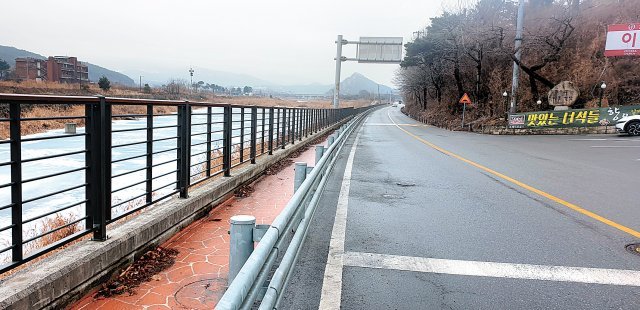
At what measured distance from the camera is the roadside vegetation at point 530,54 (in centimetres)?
3219

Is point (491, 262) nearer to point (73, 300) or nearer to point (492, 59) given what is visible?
point (73, 300)

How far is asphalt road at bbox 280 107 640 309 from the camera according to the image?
367cm

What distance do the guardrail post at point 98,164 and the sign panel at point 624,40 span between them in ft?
114

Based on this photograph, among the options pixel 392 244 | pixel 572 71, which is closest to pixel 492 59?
pixel 572 71

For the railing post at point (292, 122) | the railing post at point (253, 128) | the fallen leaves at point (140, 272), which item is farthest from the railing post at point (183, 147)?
the railing post at point (292, 122)

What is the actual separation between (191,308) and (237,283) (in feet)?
6.73

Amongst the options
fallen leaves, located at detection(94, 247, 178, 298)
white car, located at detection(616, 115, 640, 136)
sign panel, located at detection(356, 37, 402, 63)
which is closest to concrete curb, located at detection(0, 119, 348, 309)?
fallen leaves, located at detection(94, 247, 178, 298)

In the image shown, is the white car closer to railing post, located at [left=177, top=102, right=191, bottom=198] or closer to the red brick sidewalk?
the red brick sidewalk

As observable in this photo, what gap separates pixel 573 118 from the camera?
2703 centimetres

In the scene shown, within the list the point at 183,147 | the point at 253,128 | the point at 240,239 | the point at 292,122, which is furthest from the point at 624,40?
the point at 240,239

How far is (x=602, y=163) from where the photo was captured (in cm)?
1253

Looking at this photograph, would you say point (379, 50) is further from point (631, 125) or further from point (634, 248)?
point (634, 248)

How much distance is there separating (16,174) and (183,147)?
8.50ft

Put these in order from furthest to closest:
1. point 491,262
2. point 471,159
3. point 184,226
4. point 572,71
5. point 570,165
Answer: point 572,71 → point 471,159 → point 570,165 → point 184,226 → point 491,262
